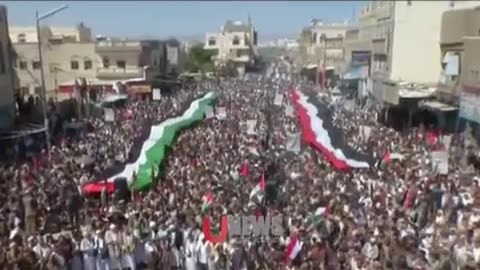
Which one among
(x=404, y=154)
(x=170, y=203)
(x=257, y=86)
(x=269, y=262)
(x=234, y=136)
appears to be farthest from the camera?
(x=257, y=86)

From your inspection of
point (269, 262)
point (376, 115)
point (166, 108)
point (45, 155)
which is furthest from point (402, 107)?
point (269, 262)

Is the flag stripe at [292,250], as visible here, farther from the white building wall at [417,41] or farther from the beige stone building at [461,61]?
the white building wall at [417,41]

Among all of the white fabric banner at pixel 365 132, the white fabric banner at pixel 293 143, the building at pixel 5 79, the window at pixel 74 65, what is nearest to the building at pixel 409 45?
the white fabric banner at pixel 365 132

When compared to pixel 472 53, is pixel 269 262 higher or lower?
lower

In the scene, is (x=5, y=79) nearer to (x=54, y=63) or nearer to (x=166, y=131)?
(x=166, y=131)

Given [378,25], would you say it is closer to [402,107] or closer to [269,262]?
[402,107]
